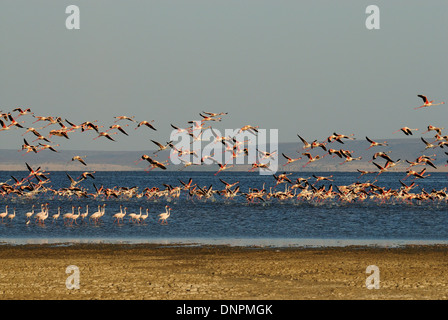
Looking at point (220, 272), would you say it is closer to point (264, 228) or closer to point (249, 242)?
point (249, 242)

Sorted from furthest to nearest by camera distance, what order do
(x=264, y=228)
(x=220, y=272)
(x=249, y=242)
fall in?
(x=264, y=228) → (x=249, y=242) → (x=220, y=272)

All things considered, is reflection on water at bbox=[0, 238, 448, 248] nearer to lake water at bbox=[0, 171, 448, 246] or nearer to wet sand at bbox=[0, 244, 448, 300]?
lake water at bbox=[0, 171, 448, 246]

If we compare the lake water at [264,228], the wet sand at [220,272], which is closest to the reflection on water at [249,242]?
the lake water at [264,228]

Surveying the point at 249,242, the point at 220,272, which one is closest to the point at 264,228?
the point at 249,242

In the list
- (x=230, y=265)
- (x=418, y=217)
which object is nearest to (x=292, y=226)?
(x=418, y=217)

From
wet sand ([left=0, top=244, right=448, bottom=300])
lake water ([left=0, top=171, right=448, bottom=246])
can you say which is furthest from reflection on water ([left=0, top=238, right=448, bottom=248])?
wet sand ([left=0, top=244, right=448, bottom=300])

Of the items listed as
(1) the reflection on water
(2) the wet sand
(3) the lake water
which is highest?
(2) the wet sand

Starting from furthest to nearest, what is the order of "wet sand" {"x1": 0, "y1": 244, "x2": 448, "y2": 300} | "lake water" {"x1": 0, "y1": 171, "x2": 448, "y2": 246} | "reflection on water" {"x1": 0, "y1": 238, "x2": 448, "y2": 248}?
"lake water" {"x1": 0, "y1": 171, "x2": 448, "y2": 246}, "reflection on water" {"x1": 0, "y1": 238, "x2": 448, "y2": 248}, "wet sand" {"x1": 0, "y1": 244, "x2": 448, "y2": 300}

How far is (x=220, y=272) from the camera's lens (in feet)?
79.0

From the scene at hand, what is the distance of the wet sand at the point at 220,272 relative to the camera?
19569 millimetres

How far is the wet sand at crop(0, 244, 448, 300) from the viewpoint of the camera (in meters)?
19.6

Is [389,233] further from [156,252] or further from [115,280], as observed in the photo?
[115,280]

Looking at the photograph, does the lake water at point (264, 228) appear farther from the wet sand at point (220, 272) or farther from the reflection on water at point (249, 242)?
the wet sand at point (220, 272)

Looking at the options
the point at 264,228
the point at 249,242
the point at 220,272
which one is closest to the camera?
the point at 220,272
